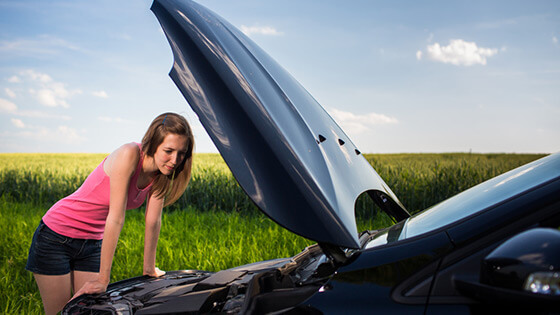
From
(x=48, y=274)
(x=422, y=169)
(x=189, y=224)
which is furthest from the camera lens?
(x=422, y=169)

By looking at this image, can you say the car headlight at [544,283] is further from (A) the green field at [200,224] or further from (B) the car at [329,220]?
(A) the green field at [200,224]

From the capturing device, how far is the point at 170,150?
2359 millimetres

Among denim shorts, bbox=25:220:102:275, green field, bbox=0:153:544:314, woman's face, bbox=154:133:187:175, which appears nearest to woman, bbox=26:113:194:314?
denim shorts, bbox=25:220:102:275

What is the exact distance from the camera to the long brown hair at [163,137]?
2394 mm

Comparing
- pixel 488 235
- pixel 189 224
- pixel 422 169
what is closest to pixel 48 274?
pixel 488 235

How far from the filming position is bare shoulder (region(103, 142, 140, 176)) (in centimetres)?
242

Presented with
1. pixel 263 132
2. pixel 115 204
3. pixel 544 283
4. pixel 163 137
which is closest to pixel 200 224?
pixel 115 204

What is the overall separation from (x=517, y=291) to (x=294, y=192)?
0.66 meters

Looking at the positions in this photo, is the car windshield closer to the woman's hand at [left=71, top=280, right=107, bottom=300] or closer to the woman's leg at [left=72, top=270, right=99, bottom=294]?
the woman's hand at [left=71, top=280, right=107, bottom=300]

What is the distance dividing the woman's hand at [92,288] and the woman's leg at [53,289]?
718 millimetres

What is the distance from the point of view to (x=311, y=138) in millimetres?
1589

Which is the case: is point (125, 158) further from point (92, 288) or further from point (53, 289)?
point (53, 289)

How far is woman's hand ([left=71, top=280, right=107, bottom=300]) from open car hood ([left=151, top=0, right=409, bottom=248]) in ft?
4.11

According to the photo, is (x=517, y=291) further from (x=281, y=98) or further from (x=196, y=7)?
(x=196, y=7)
